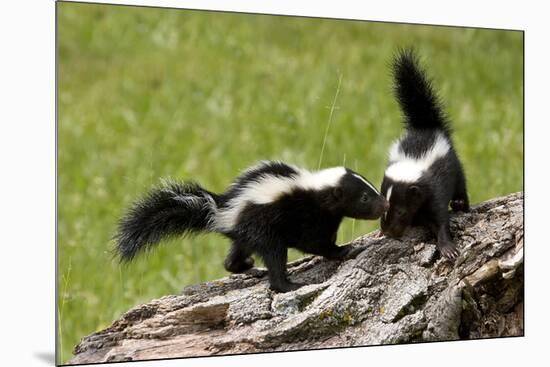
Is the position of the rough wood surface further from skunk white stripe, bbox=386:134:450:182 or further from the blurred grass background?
the blurred grass background

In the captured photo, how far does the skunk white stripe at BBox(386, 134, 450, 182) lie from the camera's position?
21.7ft

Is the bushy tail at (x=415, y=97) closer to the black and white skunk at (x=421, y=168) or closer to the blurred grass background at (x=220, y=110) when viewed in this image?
the black and white skunk at (x=421, y=168)

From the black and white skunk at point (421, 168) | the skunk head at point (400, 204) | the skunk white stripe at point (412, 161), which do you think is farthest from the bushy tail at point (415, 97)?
the skunk head at point (400, 204)

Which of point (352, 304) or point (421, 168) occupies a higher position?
point (421, 168)

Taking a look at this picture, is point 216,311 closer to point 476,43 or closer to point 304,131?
point 304,131

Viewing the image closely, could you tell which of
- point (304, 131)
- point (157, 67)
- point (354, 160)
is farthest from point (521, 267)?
point (157, 67)

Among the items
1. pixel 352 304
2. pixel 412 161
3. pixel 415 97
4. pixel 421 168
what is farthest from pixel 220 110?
pixel 352 304

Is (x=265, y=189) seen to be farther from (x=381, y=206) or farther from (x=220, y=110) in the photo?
(x=220, y=110)

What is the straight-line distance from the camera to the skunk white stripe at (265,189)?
613cm

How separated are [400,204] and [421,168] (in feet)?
1.09

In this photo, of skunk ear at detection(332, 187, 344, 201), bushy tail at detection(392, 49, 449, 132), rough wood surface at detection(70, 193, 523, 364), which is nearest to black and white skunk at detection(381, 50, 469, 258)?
bushy tail at detection(392, 49, 449, 132)

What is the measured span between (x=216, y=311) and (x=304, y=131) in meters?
2.16

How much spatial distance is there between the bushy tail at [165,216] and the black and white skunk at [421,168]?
4.07 ft

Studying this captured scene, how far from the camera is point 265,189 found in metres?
6.16
